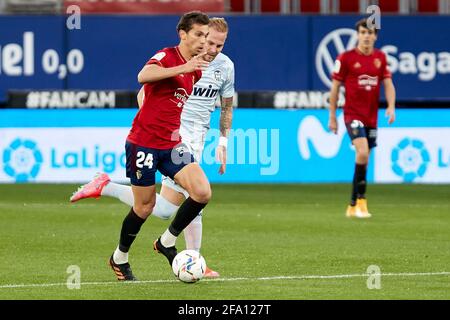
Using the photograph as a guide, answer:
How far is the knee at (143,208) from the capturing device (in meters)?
10.4

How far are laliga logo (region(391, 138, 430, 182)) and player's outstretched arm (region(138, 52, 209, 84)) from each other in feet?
35.9

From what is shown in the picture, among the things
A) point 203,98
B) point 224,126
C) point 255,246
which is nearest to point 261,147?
point 255,246

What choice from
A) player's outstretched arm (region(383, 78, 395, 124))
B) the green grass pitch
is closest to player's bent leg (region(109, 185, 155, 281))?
the green grass pitch

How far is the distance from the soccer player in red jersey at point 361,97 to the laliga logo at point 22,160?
19.2 ft

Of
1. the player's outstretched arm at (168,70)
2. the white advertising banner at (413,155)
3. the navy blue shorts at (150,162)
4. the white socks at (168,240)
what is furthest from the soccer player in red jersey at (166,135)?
the white advertising banner at (413,155)

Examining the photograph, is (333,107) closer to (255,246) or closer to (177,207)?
(255,246)

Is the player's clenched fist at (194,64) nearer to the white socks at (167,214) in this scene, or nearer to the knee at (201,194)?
the knee at (201,194)

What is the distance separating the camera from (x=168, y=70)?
10.0m

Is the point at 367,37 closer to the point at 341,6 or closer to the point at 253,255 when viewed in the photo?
the point at 253,255

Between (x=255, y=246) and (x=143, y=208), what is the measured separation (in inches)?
118

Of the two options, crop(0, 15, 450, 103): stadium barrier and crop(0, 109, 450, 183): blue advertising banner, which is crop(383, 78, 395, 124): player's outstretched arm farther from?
crop(0, 15, 450, 103): stadium barrier

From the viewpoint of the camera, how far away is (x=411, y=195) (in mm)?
19453

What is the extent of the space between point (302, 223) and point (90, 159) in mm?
5998

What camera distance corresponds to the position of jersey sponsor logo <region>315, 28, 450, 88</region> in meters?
22.8
